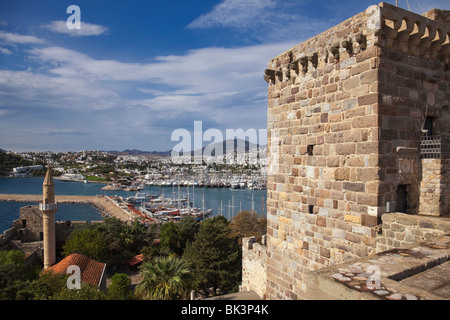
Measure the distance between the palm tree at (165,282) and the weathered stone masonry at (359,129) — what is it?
6.21 m

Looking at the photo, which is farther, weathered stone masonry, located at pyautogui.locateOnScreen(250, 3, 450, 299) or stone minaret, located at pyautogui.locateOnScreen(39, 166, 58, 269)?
stone minaret, located at pyautogui.locateOnScreen(39, 166, 58, 269)

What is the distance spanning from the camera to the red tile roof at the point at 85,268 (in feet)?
45.3

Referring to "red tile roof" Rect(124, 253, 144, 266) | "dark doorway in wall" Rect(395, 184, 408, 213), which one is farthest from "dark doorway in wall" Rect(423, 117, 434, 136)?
"red tile roof" Rect(124, 253, 144, 266)

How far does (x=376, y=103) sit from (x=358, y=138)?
1.50 ft

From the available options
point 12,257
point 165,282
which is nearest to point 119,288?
point 165,282

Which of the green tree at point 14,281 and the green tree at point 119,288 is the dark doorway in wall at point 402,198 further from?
the green tree at point 119,288

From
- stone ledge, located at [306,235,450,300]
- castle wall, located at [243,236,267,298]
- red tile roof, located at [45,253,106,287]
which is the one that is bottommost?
red tile roof, located at [45,253,106,287]

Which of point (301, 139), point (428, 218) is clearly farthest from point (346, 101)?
point (428, 218)

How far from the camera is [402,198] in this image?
398cm

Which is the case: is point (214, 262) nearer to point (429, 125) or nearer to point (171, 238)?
point (171, 238)

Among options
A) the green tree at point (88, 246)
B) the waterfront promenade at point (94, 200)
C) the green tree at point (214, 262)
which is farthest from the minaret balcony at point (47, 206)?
the waterfront promenade at point (94, 200)

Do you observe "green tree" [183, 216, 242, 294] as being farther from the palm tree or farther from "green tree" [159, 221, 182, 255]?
the palm tree

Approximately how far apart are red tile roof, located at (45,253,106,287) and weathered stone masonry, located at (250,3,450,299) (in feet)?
38.5

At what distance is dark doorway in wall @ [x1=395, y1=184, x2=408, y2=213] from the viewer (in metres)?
3.91
